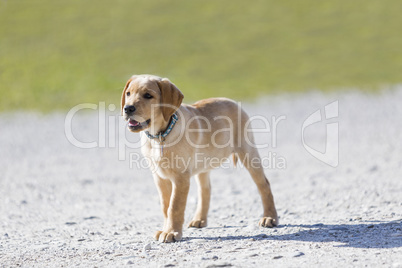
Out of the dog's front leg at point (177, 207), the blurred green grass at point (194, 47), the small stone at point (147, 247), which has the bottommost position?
the small stone at point (147, 247)

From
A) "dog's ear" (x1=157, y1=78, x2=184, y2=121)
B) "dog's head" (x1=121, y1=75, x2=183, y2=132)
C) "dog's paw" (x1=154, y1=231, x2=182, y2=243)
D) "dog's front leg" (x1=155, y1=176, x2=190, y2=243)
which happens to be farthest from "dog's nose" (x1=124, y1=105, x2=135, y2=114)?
"dog's paw" (x1=154, y1=231, x2=182, y2=243)

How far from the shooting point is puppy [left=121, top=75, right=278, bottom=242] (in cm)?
593

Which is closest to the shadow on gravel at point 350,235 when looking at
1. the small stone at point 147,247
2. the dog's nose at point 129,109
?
the small stone at point 147,247

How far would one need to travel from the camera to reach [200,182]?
283 inches

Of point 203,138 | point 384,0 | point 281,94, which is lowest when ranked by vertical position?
point 203,138

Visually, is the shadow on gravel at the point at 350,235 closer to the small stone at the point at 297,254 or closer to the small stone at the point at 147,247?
the small stone at the point at 297,254

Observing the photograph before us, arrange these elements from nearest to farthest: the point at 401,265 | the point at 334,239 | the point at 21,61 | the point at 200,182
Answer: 1. the point at 401,265
2. the point at 334,239
3. the point at 200,182
4. the point at 21,61

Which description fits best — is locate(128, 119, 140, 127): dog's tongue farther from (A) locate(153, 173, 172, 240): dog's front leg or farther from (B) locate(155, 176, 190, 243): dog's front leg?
(A) locate(153, 173, 172, 240): dog's front leg

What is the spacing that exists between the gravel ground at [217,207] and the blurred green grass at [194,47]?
9851 mm

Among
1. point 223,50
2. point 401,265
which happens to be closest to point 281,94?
point 223,50

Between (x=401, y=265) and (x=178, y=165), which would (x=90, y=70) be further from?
(x=401, y=265)

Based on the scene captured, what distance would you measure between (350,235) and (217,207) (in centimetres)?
285

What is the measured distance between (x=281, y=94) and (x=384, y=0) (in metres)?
21.8

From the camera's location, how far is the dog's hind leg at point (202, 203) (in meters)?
6.98
